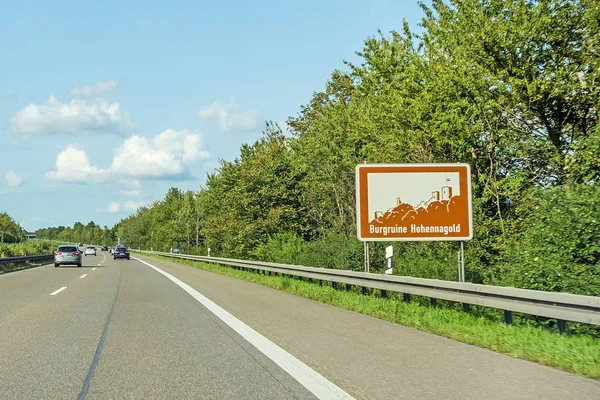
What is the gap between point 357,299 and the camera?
43.9 feet

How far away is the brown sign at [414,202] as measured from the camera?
16.3 metres

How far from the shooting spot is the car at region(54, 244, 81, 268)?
120 ft

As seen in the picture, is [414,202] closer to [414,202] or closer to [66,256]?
[414,202]

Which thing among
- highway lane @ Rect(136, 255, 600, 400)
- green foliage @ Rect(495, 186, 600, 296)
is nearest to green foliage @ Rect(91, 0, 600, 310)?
green foliage @ Rect(495, 186, 600, 296)

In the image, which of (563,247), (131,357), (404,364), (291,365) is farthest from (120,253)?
(404,364)

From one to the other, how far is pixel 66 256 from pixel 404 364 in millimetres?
34484

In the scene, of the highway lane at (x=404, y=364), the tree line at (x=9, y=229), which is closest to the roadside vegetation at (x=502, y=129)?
the highway lane at (x=404, y=364)

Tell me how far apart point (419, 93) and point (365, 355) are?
17.0 metres

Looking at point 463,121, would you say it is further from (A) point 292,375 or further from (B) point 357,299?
(A) point 292,375

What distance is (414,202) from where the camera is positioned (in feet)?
55.4

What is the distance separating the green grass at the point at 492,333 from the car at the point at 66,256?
27.2 m

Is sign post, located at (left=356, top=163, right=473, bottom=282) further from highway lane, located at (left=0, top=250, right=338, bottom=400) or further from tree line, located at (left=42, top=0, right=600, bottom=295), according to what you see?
highway lane, located at (left=0, top=250, right=338, bottom=400)

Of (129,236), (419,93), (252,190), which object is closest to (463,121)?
(419,93)

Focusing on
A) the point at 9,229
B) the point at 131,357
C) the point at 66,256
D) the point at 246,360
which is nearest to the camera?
the point at 246,360
